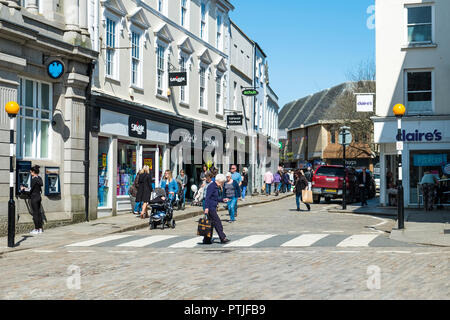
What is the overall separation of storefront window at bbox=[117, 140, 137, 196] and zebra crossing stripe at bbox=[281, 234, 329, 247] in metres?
9.51

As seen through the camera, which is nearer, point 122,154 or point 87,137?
point 87,137

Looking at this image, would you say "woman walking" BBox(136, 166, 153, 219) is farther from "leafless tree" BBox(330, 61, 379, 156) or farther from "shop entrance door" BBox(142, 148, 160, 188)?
"leafless tree" BBox(330, 61, 379, 156)

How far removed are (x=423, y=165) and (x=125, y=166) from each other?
12737mm

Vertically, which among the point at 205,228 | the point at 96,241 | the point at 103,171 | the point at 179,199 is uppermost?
the point at 103,171

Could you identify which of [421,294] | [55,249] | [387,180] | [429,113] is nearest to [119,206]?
[55,249]

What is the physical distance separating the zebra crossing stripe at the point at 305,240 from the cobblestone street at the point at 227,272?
0.40 meters

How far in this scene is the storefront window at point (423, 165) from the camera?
84.5 feet

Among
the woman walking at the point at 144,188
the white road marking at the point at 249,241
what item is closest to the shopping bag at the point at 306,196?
the woman walking at the point at 144,188

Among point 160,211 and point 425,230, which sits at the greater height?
point 160,211

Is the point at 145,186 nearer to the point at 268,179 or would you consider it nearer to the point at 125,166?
the point at 125,166

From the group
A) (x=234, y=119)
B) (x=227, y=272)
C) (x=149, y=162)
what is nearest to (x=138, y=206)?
(x=149, y=162)

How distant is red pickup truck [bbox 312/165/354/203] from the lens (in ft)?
101

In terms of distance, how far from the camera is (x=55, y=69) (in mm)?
18078

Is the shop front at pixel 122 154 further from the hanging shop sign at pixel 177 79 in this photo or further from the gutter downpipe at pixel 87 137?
the hanging shop sign at pixel 177 79
